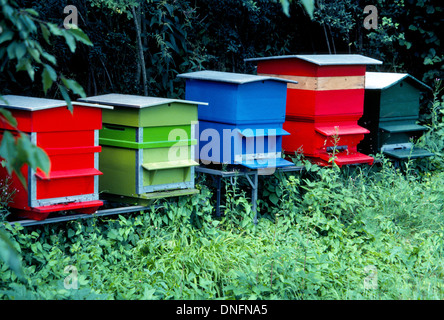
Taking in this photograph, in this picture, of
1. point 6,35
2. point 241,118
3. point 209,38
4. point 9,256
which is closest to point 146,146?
point 241,118

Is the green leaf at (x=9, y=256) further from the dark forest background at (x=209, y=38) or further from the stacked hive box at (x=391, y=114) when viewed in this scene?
the stacked hive box at (x=391, y=114)

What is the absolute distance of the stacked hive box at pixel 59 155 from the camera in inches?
184

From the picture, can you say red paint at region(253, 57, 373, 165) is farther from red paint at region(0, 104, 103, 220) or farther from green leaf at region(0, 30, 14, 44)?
green leaf at region(0, 30, 14, 44)

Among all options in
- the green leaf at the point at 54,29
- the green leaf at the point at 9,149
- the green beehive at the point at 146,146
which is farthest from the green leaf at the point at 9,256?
the green beehive at the point at 146,146

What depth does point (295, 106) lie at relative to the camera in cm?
647

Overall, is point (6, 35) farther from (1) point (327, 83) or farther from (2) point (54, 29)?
(1) point (327, 83)

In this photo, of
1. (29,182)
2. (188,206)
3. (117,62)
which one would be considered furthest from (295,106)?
(29,182)

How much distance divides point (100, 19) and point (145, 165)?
8.25 ft

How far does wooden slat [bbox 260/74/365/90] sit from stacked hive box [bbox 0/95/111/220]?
2222 millimetres

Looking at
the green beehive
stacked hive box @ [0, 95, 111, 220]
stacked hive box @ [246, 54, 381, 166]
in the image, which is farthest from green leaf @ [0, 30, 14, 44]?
stacked hive box @ [246, 54, 381, 166]

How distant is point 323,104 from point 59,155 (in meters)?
2.68

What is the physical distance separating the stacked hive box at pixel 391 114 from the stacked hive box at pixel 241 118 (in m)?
1.46

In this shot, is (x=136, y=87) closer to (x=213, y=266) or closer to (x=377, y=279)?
(x=213, y=266)

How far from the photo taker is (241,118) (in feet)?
18.8
